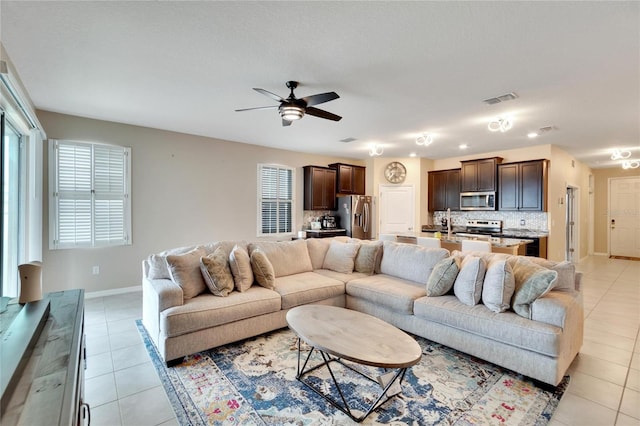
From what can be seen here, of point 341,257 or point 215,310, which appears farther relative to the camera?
point 341,257

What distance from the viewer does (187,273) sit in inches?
115

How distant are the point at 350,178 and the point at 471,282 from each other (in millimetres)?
5035

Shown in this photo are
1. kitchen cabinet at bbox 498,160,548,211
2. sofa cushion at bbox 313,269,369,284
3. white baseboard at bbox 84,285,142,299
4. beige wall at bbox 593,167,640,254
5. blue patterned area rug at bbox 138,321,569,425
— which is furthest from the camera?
beige wall at bbox 593,167,640,254

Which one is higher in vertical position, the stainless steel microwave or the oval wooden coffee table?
the stainless steel microwave

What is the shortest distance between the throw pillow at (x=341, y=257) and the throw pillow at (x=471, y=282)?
1.48 meters

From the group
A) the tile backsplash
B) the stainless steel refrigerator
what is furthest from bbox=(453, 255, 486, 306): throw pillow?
the tile backsplash

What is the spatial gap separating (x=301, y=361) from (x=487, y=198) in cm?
596

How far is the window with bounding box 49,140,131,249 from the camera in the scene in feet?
13.9

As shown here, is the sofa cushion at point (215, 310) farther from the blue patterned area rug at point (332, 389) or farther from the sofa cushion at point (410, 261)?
the sofa cushion at point (410, 261)

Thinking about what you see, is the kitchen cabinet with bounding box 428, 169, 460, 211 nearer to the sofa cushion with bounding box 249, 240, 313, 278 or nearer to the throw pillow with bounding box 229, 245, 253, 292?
the sofa cushion with bounding box 249, 240, 313, 278

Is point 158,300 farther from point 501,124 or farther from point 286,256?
point 501,124

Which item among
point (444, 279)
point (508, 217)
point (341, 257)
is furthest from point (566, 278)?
point (508, 217)

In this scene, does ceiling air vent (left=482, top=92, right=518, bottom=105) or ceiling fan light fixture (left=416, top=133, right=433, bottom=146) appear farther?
ceiling fan light fixture (left=416, top=133, right=433, bottom=146)

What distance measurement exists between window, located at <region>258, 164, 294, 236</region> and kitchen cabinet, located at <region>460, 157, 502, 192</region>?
13.6 feet
